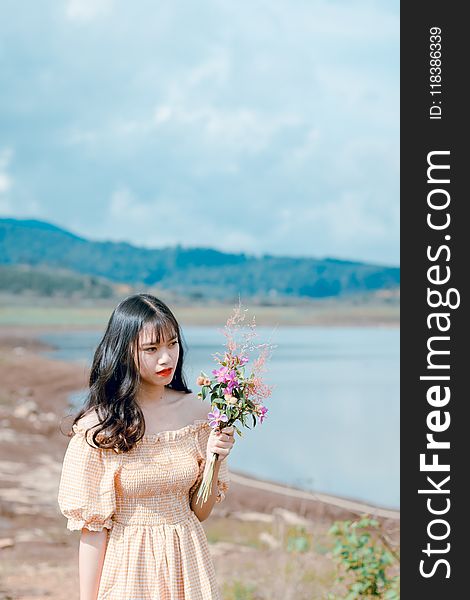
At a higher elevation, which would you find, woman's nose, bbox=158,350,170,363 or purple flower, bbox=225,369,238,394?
woman's nose, bbox=158,350,170,363

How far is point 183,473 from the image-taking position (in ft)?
9.17

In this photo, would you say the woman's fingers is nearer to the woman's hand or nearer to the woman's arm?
the woman's hand

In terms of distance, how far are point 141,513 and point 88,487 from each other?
0.18m

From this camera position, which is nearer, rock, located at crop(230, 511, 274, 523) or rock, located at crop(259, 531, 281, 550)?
rock, located at crop(259, 531, 281, 550)

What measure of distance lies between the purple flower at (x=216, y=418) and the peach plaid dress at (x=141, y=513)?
0.19m

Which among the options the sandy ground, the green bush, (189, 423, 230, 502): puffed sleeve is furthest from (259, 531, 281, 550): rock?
(189, 423, 230, 502): puffed sleeve

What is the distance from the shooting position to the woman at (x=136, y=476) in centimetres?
274

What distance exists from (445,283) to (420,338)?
274 millimetres

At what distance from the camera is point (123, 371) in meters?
2.82

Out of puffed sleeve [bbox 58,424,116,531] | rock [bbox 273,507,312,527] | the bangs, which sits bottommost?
rock [bbox 273,507,312,527]

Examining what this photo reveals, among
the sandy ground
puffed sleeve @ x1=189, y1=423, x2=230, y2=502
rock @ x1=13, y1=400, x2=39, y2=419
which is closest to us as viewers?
puffed sleeve @ x1=189, y1=423, x2=230, y2=502

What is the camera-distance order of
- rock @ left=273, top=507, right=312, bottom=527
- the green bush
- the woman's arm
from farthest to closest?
rock @ left=273, top=507, right=312, bottom=527 < the green bush < the woman's arm

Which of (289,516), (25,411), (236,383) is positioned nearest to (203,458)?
(236,383)

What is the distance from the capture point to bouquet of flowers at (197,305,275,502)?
105 inches
